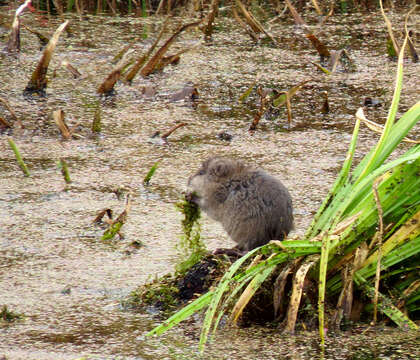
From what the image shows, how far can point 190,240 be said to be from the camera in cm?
375

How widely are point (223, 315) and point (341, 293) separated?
1.49 ft

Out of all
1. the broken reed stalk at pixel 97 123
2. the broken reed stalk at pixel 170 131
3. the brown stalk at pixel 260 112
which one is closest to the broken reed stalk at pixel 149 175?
the broken reed stalk at pixel 170 131

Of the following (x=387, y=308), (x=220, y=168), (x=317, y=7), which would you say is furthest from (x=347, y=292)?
(x=317, y=7)

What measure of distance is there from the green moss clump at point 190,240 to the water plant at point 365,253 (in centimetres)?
44

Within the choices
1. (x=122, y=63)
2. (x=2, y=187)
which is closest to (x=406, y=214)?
(x=2, y=187)

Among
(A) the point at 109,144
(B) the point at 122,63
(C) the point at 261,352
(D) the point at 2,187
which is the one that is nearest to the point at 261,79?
(B) the point at 122,63

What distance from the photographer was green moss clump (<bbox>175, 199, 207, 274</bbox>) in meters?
3.48

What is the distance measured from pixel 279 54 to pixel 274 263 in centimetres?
428

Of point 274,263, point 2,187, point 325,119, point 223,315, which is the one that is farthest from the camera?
point 325,119

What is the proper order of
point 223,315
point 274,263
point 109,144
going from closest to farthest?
point 274,263
point 223,315
point 109,144

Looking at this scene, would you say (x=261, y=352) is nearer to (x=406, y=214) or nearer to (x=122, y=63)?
(x=406, y=214)

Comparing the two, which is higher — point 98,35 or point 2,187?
point 98,35

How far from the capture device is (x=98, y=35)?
7.35m

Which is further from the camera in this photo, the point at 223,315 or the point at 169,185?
the point at 169,185
